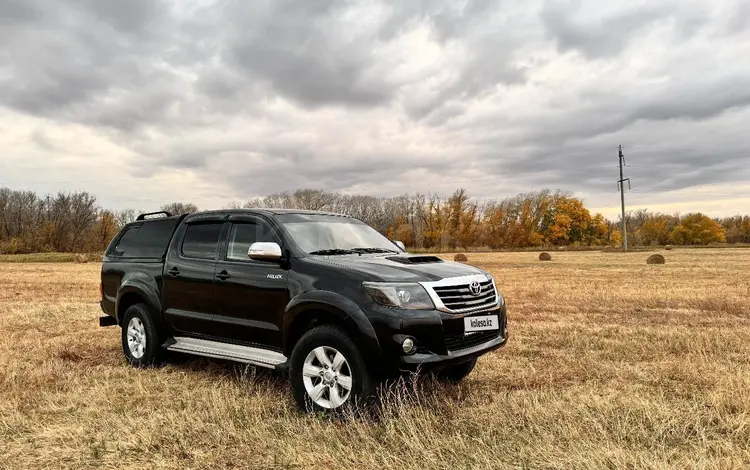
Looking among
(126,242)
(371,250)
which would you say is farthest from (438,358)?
(126,242)

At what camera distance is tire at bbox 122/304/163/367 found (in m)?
6.59

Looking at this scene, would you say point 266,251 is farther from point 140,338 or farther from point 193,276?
point 140,338

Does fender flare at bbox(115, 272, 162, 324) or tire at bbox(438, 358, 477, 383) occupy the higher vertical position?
fender flare at bbox(115, 272, 162, 324)

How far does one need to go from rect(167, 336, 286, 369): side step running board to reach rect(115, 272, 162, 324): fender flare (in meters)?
0.47

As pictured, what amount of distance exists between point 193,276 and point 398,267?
2.57 metres

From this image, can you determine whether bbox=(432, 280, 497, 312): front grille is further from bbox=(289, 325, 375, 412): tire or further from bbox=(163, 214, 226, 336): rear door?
bbox=(163, 214, 226, 336): rear door

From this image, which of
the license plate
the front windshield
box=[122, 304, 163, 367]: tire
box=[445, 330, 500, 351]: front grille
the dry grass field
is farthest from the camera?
box=[122, 304, 163, 367]: tire

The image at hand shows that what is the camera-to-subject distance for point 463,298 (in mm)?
4867

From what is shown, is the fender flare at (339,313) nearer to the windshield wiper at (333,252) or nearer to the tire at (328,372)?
the tire at (328,372)

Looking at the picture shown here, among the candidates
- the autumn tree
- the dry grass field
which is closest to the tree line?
the autumn tree

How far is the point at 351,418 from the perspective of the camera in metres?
4.33

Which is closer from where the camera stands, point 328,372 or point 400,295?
point 400,295

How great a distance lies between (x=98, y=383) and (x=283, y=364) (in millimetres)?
2388

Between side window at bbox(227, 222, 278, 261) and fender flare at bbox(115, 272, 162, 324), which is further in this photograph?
fender flare at bbox(115, 272, 162, 324)
